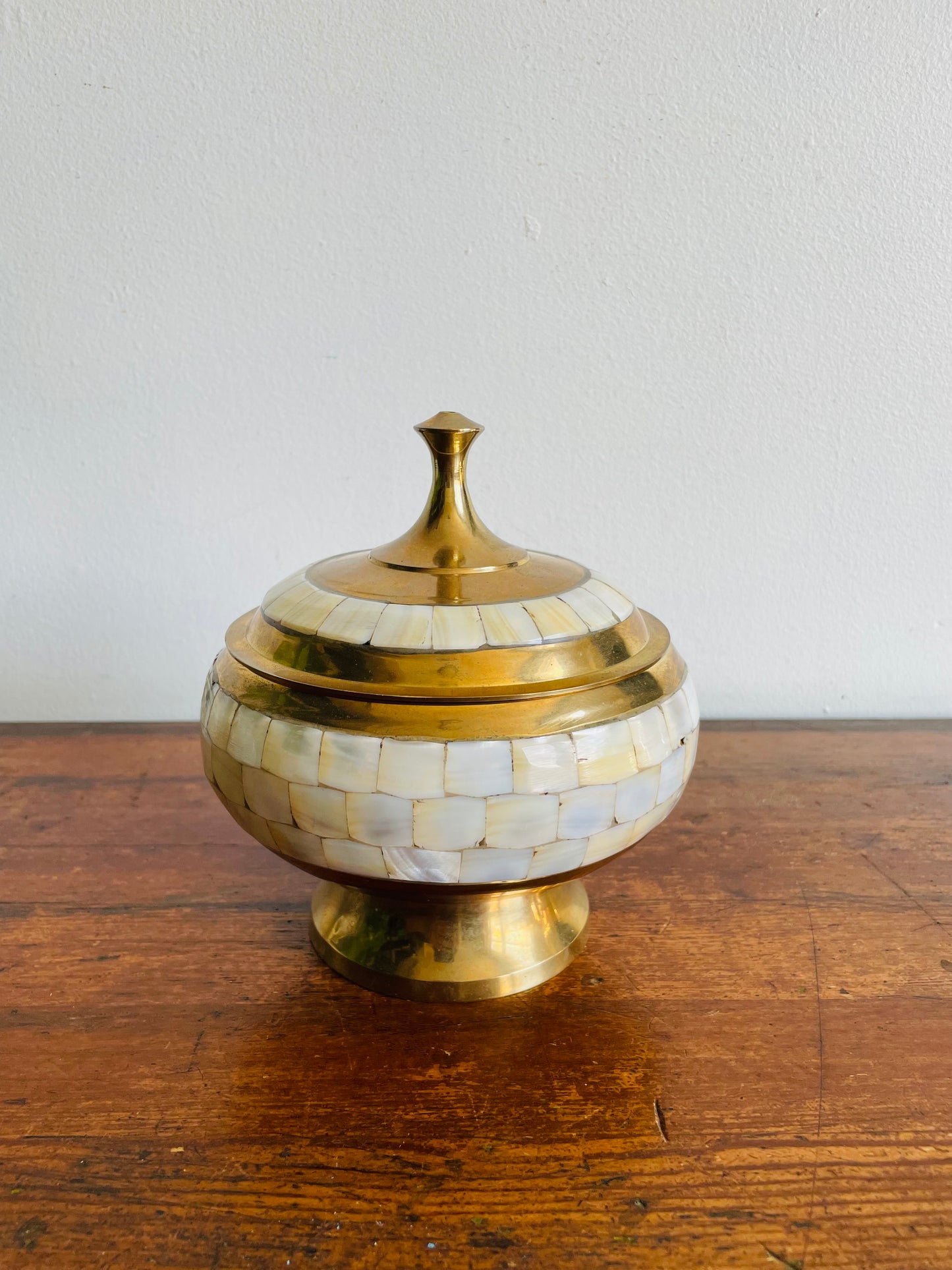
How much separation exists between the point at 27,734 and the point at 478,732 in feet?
2.30

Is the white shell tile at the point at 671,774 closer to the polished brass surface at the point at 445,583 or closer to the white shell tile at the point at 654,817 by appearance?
the white shell tile at the point at 654,817

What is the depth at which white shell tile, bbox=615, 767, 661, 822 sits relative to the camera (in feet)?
1.68

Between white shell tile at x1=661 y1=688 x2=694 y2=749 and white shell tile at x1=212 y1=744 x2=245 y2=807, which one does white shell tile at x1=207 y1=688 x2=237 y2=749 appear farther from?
white shell tile at x1=661 y1=688 x2=694 y2=749

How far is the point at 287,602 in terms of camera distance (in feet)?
1.83

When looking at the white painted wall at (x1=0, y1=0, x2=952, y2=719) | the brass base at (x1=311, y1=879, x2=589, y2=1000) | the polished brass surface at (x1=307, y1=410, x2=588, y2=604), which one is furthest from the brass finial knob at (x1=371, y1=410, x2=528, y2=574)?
the white painted wall at (x1=0, y1=0, x2=952, y2=719)

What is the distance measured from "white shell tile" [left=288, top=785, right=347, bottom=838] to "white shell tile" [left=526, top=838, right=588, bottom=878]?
0.11 metres

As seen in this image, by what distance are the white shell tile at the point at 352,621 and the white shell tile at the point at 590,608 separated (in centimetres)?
12

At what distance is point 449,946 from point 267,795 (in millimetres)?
159

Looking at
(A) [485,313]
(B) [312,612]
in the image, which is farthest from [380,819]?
(A) [485,313]

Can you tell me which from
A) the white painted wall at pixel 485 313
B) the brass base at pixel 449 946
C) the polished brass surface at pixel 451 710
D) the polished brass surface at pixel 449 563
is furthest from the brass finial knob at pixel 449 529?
the white painted wall at pixel 485 313

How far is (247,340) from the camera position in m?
0.94

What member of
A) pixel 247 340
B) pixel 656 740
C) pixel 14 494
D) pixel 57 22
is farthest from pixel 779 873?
pixel 57 22

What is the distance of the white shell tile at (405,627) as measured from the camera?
49 cm

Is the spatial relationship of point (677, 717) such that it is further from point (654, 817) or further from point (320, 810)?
point (320, 810)
